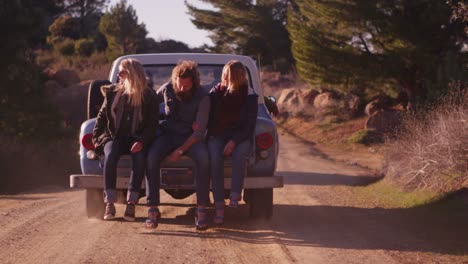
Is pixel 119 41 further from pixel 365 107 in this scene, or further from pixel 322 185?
pixel 322 185

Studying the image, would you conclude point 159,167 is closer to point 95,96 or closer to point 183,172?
point 183,172

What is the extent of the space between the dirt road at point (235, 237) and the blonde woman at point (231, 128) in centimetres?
52

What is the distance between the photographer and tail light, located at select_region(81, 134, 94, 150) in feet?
26.0

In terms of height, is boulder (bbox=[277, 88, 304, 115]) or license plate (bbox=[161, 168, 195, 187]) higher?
license plate (bbox=[161, 168, 195, 187])

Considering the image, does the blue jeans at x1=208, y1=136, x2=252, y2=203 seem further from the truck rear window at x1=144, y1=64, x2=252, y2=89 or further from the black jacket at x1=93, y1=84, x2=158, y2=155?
the truck rear window at x1=144, y1=64, x2=252, y2=89

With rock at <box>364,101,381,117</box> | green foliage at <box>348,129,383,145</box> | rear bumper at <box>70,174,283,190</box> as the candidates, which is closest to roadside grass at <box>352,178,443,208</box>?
rear bumper at <box>70,174,283,190</box>

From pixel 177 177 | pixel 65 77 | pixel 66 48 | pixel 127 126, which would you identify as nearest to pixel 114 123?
pixel 127 126

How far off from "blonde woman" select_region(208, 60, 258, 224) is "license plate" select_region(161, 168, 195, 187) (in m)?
0.28

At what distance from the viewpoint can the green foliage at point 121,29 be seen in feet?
153

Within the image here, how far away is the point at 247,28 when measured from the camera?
46.4 m

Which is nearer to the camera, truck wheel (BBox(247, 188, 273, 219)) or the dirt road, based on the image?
the dirt road

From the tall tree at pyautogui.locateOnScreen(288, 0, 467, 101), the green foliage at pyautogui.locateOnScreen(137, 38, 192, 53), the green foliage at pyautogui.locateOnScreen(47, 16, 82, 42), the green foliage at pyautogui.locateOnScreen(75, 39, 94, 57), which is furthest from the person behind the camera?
the green foliage at pyautogui.locateOnScreen(137, 38, 192, 53)

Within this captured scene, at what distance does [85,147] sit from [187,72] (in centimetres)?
138

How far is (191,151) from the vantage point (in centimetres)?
757
